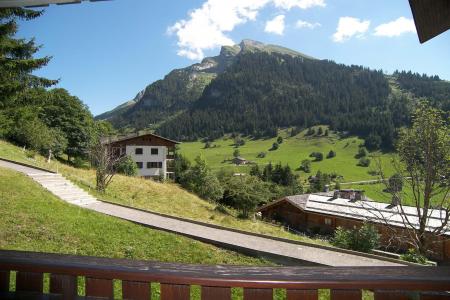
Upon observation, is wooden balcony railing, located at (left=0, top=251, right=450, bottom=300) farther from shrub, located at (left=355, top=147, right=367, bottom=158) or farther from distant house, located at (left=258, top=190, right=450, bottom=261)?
shrub, located at (left=355, top=147, right=367, bottom=158)

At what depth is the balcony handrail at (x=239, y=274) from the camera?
62.1 inches

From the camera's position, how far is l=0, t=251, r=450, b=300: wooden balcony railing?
1577 millimetres

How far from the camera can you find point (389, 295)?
1.58 metres

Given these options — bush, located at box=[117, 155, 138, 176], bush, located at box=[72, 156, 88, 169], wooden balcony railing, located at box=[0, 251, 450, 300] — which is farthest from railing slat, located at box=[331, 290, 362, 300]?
bush, located at box=[72, 156, 88, 169]

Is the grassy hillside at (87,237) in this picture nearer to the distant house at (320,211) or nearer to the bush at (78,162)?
the distant house at (320,211)

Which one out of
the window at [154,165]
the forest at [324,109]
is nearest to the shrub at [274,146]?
the forest at [324,109]

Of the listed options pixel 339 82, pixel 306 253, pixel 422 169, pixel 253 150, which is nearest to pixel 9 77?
pixel 306 253

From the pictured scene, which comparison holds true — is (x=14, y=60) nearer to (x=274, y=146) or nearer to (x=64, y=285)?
(x=64, y=285)

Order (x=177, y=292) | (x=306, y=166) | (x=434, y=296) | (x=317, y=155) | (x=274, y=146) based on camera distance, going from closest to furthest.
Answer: (x=434, y=296)
(x=177, y=292)
(x=306, y=166)
(x=317, y=155)
(x=274, y=146)

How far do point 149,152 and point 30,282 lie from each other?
58542mm

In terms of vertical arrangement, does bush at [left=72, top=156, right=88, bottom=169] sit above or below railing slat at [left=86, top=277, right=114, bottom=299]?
Answer: below

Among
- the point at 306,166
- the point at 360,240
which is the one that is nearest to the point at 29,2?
the point at 360,240

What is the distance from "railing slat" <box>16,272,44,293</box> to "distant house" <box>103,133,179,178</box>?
2240 inches

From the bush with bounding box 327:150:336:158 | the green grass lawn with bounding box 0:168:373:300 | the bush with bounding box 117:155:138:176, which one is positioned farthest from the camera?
the bush with bounding box 327:150:336:158
